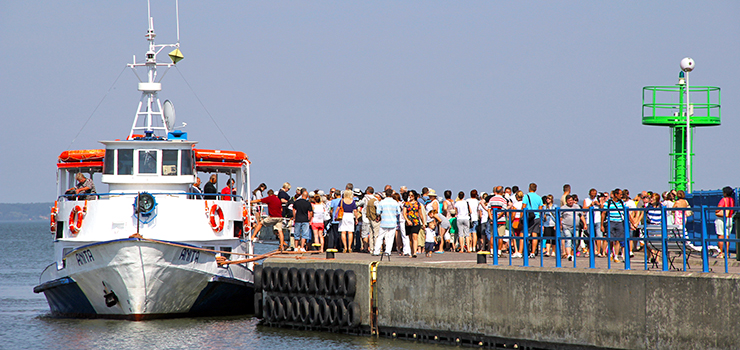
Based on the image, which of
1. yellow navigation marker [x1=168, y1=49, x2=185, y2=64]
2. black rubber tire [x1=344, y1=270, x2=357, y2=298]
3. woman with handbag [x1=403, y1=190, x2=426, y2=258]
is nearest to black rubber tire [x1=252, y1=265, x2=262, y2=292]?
black rubber tire [x1=344, y1=270, x2=357, y2=298]

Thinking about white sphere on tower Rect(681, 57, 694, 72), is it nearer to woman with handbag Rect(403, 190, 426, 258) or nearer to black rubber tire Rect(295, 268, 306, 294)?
woman with handbag Rect(403, 190, 426, 258)

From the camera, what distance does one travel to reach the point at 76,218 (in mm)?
18625

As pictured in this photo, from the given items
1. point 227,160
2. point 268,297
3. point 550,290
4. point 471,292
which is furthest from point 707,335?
point 227,160

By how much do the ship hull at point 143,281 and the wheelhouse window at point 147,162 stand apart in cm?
240

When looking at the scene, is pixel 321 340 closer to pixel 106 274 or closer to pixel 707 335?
pixel 106 274

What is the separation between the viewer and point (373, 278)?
16.2 metres

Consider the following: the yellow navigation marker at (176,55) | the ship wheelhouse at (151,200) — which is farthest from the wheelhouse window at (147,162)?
the yellow navigation marker at (176,55)

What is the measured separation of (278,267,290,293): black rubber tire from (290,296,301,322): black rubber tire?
32cm

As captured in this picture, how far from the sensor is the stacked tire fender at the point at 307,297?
16453 millimetres

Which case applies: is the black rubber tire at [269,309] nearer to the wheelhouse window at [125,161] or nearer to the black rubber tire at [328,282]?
the black rubber tire at [328,282]

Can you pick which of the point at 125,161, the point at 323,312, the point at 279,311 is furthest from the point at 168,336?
the point at 125,161

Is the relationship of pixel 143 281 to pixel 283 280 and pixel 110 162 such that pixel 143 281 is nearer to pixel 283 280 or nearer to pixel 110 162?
pixel 283 280

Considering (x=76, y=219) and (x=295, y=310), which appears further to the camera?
(x=76, y=219)

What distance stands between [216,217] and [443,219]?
5.70 m
